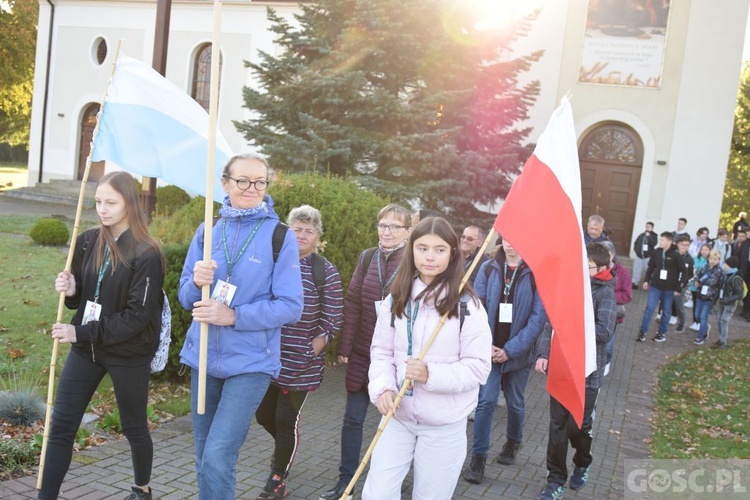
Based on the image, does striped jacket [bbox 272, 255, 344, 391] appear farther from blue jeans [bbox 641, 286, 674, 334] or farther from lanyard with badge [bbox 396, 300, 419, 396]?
blue jeans [bbox 641, 286, 674, 334]

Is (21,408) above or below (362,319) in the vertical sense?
below

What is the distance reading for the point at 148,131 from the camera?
4926 mm

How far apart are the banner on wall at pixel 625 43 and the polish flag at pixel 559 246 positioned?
19.8 metres

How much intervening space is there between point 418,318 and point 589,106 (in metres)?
20.6

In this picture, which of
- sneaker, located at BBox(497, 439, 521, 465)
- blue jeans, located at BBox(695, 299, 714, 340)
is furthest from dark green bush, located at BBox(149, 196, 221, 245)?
blue jeans, located at BBox(695, 299, 714, 340)

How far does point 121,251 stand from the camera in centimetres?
390

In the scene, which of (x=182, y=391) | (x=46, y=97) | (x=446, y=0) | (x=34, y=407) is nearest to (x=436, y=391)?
(x=34, y=407)

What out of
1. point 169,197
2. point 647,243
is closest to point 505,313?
point 647,243

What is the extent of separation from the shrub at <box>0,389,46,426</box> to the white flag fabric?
211 centimetres

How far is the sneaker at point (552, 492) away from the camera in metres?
4.99

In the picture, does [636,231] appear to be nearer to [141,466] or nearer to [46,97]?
[141,466]

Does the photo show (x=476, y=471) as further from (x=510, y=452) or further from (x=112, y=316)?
(x=112, y=316)

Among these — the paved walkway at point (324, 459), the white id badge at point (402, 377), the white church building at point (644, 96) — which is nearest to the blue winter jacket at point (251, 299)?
the white id badge at point (402, 377)

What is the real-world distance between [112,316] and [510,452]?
3.61 meters
